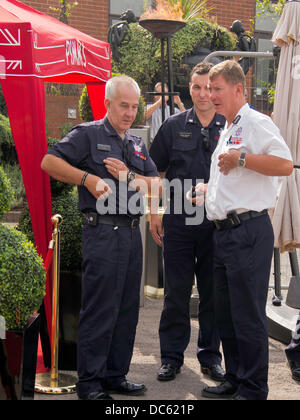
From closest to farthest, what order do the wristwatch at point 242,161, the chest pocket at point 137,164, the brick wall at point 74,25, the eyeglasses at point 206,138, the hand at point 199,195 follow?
the wristwatch at point 242,161 → the chest pocket at point 137,164 → the hand at point 199,195 → the eyeglasses at point 206,138 → the brick wall at point 74,25

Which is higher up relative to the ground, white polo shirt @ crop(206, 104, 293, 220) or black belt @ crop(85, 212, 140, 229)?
white polo shirt @ crop(206, 104, 293, 220)

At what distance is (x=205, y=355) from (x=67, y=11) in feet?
33.2

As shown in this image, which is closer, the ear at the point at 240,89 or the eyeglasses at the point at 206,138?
the ear at the point at 240,89

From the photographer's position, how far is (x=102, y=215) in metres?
3.90

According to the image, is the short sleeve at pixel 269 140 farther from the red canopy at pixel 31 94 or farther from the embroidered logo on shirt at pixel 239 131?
the red canopy at pixel 31 94

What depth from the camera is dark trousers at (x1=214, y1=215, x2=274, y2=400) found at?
3752mm

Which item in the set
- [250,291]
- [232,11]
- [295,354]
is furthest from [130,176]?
[232,11]

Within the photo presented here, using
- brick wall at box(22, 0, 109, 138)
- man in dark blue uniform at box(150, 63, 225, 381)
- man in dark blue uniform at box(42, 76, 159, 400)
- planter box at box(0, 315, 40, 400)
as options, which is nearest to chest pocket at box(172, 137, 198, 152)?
man in dark blue uniform at box(150, 63, 225, 381)

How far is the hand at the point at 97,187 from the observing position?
12.5ft

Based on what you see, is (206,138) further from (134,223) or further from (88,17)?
(88,17)

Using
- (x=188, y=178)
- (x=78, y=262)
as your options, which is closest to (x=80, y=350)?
(x=78, y=262)

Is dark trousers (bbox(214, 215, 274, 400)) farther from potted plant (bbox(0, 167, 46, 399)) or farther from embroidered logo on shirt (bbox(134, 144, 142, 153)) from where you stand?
potted plant (bbox(0, 167, 46, 399))

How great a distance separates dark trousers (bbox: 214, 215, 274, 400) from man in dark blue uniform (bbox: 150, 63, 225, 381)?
2.18 feet

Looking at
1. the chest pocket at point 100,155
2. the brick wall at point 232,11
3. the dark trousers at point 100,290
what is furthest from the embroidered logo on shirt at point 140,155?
the brick wall at point 232,11
